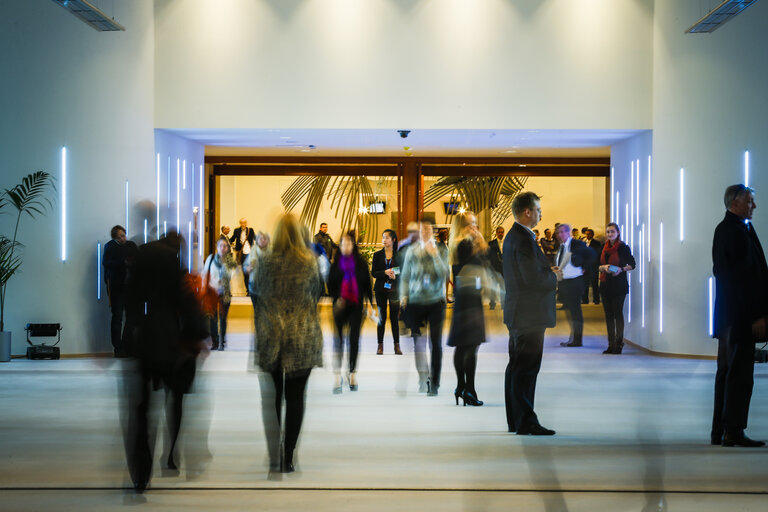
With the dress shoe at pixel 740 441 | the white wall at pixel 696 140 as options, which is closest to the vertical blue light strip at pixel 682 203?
the white wall at pixel 696 140

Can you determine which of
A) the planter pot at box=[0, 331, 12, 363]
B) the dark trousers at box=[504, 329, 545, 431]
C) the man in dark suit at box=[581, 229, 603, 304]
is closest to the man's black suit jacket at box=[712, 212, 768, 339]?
the dark trousers at box=[504, 329, 545, 431]

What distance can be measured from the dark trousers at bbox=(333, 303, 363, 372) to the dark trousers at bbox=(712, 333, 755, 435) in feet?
11.1

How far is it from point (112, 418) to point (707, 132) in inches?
296

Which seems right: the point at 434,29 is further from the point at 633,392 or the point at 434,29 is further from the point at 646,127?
the point at 633,392

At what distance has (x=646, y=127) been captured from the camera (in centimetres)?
1062

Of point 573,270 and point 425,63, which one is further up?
point 425,63

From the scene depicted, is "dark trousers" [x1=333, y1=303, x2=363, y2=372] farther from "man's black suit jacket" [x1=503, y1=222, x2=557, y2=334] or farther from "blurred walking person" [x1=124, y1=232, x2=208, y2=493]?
"blurred walking person" [x1=124, y1=232, x2=208, y2=493]

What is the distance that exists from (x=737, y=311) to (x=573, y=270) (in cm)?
575

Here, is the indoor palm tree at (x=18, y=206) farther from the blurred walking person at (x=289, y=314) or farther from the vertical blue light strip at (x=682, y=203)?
the vertical blue light strip at (x=682, y=203)

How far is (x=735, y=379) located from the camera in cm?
547

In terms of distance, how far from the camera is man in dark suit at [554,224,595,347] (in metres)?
10.9

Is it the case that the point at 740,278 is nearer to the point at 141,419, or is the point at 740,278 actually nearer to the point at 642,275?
the point at 141,419

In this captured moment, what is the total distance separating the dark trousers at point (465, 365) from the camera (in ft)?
23.1

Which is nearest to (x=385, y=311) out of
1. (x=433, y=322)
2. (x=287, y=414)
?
(x=433, y=322)
